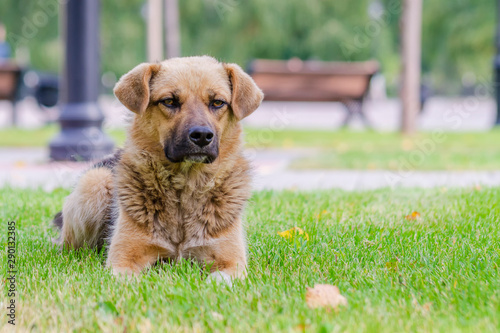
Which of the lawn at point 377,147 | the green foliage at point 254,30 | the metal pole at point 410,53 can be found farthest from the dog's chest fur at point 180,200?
the green foliage at point 254,30

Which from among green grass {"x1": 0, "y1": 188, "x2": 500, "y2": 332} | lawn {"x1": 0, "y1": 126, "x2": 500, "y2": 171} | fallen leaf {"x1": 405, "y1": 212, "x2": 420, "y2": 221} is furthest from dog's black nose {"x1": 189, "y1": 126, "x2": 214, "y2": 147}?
lawn {"x1": 0, "y1": 126, "x2": 500, "y2": 171}

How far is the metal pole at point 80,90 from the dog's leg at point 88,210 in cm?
450

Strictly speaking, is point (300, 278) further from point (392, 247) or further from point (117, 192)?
point (117, 192)

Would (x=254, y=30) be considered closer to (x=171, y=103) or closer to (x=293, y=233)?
(x=293, y=233)

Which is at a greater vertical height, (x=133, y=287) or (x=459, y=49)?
(x=459, y=49)

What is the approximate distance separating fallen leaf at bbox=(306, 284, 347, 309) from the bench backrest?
38.8 feet

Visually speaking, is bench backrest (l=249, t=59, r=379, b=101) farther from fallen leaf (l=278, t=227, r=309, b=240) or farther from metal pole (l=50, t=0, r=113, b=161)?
fallen leaf (l=278, t=227, r=309, b=240)

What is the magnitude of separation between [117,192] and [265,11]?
2314 centimetres

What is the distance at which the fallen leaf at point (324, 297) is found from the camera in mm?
2771

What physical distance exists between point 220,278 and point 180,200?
572mm

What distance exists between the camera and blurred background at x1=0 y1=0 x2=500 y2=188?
9742mm

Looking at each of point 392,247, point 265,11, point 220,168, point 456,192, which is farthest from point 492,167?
point 265,11

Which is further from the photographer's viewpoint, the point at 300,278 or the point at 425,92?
the point at 425,92

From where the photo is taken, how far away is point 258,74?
14578mm
